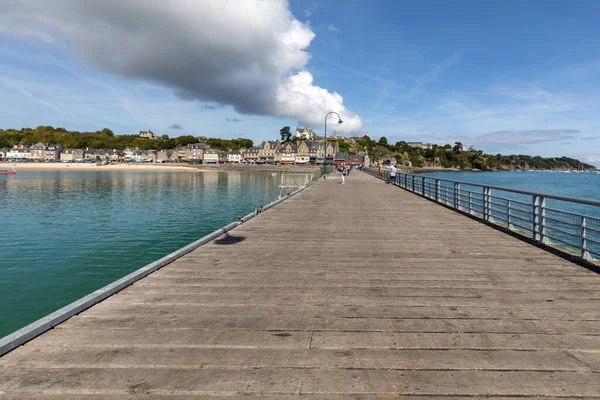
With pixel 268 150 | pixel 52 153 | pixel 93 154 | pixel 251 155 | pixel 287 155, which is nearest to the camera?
pixel 287 155

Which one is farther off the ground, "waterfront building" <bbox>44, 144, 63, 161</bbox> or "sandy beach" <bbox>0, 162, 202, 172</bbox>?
"waterfront building" <bbox>44, 144, 63, 161</bbox>

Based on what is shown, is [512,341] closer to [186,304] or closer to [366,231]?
[186,304]

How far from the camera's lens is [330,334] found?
3.81 metres

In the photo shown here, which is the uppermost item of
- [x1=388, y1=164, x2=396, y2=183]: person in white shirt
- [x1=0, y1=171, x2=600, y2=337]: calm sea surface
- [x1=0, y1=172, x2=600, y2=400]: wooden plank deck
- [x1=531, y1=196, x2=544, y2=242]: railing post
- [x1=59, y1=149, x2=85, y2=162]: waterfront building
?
[x1=59, y1=149, x2=85, y2=162]: waterfront building

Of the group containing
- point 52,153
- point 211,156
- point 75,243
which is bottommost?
point 75,243

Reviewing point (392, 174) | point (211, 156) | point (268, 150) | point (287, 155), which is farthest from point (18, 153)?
point (392, 174)

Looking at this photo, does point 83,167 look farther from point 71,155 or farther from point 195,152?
point 71,155

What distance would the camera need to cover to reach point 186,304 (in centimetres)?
464

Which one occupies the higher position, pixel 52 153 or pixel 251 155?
pixel 251 155

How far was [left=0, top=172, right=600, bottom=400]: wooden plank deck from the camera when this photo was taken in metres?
2.92

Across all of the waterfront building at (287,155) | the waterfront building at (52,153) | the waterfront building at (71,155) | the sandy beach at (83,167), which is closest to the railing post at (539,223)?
the sandy beach at (83,167)

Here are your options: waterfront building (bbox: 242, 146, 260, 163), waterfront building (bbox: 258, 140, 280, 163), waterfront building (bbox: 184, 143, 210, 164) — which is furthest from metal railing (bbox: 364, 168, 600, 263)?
waterfront building (bbox: 184, 143, 210, 164)

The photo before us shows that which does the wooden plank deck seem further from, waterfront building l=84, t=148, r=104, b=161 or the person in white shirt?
waterfront building l=84, t=148, r=104, b=161

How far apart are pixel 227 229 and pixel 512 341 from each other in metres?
7.51
